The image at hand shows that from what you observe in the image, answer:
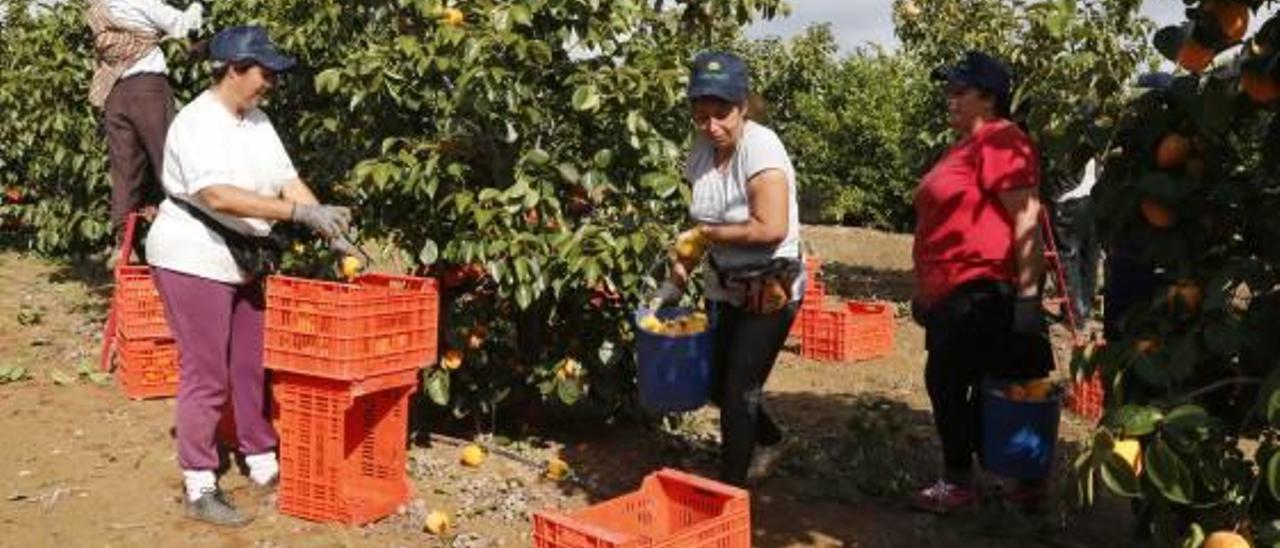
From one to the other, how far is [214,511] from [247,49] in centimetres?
159

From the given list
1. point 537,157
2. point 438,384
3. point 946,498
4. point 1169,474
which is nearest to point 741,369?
point 946,498

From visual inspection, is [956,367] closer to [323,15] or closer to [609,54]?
[609,54]

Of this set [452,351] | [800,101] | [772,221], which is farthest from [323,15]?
[800,101]

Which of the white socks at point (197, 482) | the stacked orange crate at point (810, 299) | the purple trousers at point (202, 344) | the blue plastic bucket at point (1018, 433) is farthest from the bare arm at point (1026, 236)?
the stacked orange crate at point (810, 299)

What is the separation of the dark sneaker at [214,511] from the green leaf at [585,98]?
1874 millimetres

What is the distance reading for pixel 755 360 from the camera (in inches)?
163

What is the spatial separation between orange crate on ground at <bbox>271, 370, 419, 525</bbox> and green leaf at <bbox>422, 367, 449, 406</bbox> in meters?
0.48

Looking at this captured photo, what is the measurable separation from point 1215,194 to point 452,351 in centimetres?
311

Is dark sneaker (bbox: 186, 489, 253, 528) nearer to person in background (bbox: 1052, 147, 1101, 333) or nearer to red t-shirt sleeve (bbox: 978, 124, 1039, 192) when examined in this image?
red t-shirt sleeve (bbox: 978, 124, 1039, 192)

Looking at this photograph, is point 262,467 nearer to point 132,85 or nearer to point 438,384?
point 438,384

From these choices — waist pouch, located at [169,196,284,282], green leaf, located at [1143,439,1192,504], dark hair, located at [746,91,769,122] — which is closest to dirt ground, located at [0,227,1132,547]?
waist pouch, located at [169,196,284,282]

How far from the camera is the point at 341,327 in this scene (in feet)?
12.6

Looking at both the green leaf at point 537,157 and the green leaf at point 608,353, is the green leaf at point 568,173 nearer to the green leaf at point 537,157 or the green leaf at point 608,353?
the green leaf at point 537,157

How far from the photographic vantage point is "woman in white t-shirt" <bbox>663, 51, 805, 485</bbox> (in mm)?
3971
